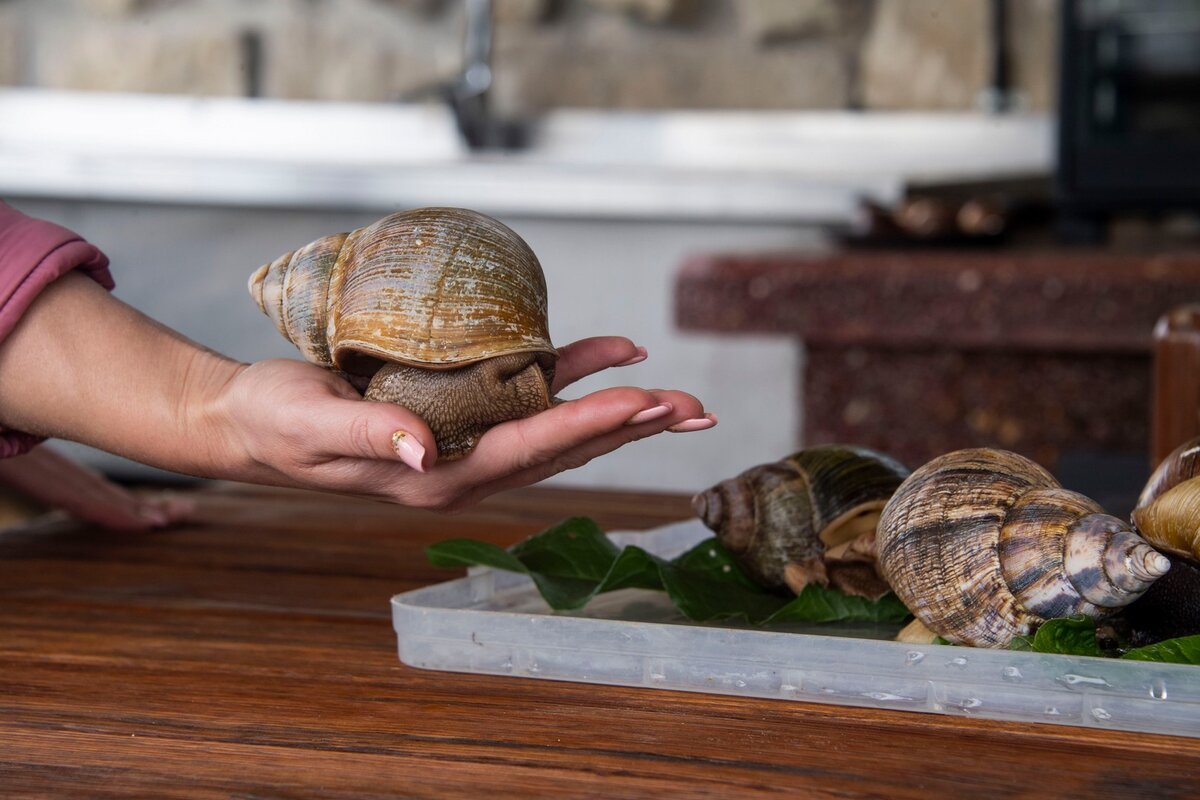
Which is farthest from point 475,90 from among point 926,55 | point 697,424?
point 697,424

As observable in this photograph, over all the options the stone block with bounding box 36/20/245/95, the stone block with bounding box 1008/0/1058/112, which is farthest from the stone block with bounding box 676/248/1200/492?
the stone block with bounding box 36/20/245/95

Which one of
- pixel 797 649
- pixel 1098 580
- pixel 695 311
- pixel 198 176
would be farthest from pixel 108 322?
pixel 198 176

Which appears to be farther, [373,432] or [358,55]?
[358,55]

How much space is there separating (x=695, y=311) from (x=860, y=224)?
0.43 m

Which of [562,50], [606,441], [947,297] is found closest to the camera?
[606,441]

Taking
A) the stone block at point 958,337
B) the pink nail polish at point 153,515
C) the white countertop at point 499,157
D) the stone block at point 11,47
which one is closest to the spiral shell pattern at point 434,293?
the pink nail polish at point 153,515

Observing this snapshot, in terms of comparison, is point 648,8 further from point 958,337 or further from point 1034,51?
point 958,337

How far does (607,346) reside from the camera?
0.72 metres

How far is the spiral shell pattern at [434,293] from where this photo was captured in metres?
0.63

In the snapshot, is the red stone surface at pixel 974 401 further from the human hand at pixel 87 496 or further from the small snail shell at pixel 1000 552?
the small snail shell at pixel 1000 552

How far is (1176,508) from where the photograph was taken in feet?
1.93

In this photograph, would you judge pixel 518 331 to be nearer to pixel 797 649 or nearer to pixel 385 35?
pixel 797 649

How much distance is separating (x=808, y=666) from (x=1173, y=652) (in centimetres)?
14

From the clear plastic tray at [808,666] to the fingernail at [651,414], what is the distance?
3.5 inches
